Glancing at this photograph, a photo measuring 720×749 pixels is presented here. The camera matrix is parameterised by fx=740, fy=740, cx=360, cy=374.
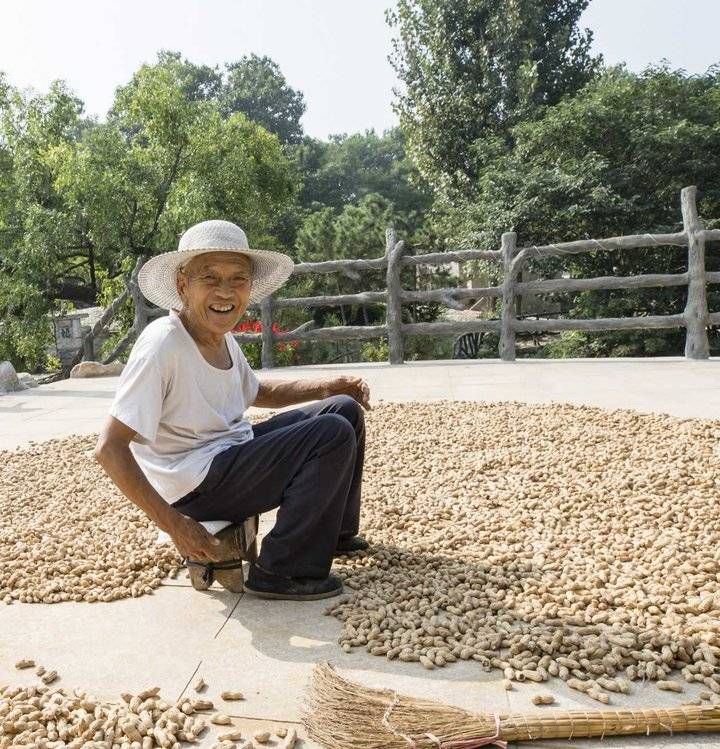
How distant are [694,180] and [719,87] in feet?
5.01

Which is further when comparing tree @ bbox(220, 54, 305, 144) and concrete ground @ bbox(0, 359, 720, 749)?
tree @ bbox(220, 54, 305, 144)

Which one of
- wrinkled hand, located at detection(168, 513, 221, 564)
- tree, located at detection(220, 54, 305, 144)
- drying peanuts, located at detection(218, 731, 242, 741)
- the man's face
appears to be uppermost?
tree, located at detection(220, 54, 305, 144)

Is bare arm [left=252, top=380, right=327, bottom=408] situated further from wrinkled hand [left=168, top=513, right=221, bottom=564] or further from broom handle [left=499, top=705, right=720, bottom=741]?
broom handle [left=499, top=705, right=720, bottom=741]

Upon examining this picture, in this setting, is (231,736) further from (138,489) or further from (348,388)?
(348,388)

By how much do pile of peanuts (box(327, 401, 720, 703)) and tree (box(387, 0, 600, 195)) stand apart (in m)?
10.3

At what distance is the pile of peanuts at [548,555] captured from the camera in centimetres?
168

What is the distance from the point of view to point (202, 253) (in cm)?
204

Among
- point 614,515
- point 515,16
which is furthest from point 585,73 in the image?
point 614,515

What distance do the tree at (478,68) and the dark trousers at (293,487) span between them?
11.8 m

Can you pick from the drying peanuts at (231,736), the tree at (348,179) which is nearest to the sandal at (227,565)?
the drying peanuts at (231,736)

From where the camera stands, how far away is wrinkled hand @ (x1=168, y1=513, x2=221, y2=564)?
191 centimetres

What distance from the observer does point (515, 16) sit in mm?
12914

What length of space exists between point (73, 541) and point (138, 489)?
35.1 inches

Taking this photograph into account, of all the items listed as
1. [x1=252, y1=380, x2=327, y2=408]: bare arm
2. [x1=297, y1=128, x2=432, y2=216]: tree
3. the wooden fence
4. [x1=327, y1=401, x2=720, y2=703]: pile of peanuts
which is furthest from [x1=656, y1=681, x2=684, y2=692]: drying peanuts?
[x1=297, y1=128, x2=432, y2=216]: tree
